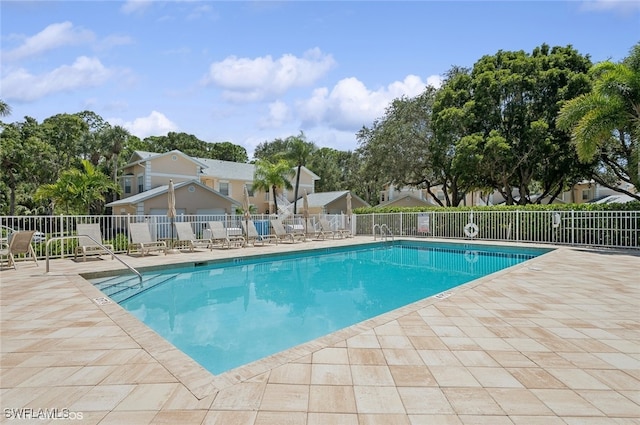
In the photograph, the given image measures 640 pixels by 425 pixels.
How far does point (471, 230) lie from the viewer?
17.5 m

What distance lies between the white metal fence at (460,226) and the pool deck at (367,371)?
689 cm

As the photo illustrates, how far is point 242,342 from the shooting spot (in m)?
5.01

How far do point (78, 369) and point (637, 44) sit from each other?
1808 cm

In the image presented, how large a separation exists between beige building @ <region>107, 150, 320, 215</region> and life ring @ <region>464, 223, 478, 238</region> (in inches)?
444

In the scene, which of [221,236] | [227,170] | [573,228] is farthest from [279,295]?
[227,170]

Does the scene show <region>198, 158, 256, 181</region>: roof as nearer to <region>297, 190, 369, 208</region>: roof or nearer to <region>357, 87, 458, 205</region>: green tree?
<region>297, 190, 369, 208</region>: roof

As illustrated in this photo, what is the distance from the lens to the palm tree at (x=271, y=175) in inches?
1152

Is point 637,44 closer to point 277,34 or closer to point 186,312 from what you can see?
point 277,34

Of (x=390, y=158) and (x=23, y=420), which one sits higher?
(x=390, y=158)

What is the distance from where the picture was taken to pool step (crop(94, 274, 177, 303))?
7.30 meters

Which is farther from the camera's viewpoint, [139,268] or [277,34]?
[277,34]

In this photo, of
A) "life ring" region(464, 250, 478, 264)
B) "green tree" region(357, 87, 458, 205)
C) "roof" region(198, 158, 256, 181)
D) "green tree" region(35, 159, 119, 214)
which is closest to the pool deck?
"life ring" region(464, 250, 478, 264)

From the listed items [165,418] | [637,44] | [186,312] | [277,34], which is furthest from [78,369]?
[637,44]

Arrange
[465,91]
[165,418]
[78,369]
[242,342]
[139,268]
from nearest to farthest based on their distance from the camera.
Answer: [165,418], [78,369], [242,342], [139,268], [465,91]
